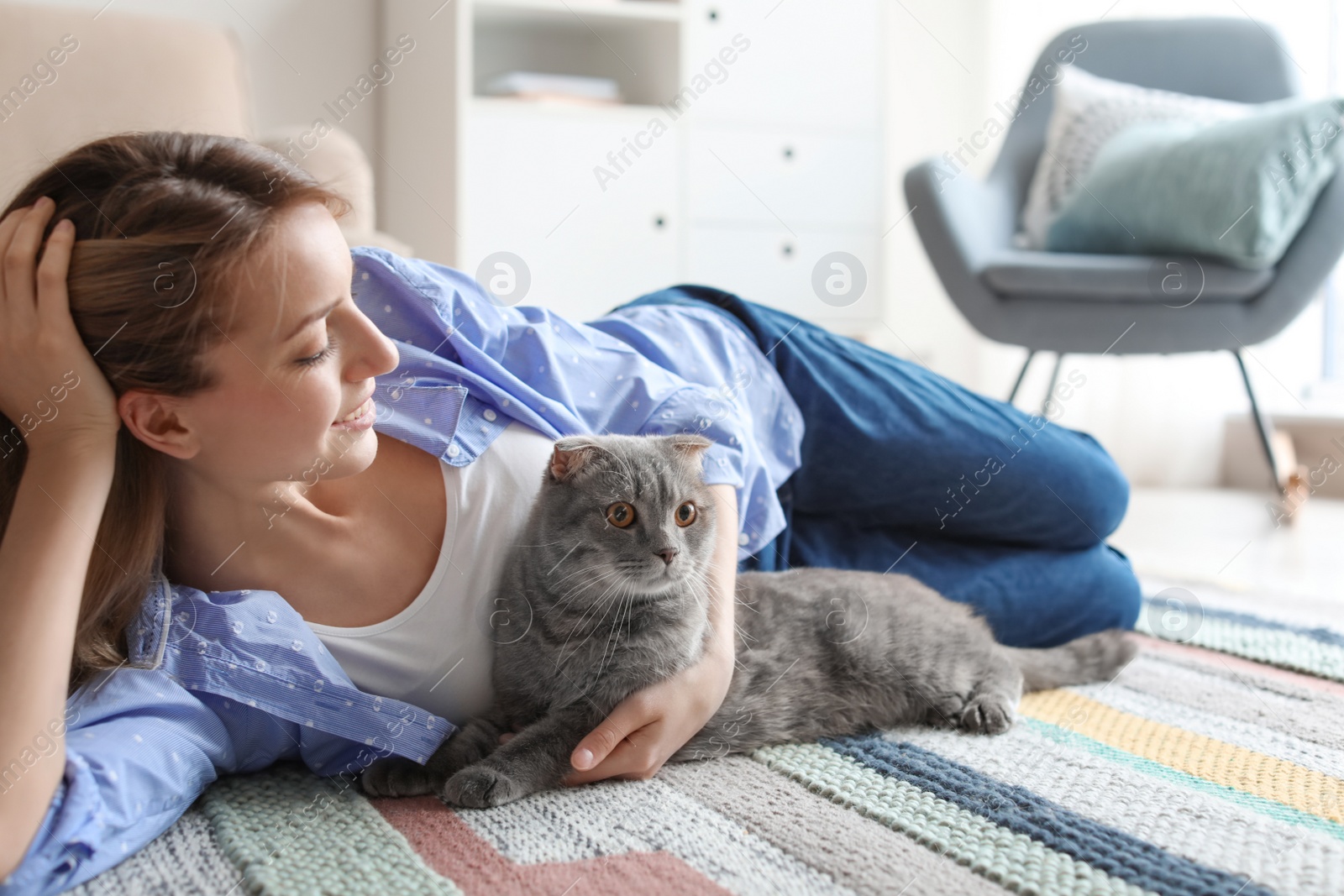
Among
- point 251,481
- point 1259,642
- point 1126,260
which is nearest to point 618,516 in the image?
point 251,481

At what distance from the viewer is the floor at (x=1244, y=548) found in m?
2.02

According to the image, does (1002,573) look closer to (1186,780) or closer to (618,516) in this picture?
(1186,780)

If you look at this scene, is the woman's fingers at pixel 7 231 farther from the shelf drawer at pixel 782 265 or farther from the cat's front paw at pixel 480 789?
the shelf drawer at pixel 782 265

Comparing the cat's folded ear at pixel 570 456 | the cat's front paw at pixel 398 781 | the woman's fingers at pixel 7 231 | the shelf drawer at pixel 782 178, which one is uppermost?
the shelf drawer at pixel 782 178

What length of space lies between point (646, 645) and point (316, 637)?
322mm

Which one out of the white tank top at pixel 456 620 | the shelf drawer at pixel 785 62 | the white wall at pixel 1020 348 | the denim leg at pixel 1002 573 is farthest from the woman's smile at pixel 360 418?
the white wall at pixel 1020 348

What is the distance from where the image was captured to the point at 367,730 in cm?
100

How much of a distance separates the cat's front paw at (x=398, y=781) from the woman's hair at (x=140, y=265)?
0.26 metres

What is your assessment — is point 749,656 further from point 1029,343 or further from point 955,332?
point 955,332

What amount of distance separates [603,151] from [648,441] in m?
2.28

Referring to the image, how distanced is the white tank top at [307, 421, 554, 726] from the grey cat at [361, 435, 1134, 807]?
0.08 ft

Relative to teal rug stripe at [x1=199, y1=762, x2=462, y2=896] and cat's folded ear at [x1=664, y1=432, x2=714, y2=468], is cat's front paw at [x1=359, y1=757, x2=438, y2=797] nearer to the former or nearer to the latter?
teal rug stripe at [x1=199, y1=762, x2=462, y2=896]

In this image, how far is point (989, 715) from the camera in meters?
1.21

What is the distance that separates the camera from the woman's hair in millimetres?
876
